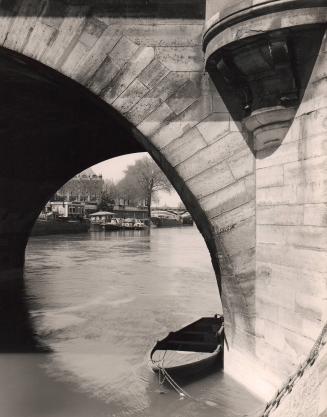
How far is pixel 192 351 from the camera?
10.2 meters

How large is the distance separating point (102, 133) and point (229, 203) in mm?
10902

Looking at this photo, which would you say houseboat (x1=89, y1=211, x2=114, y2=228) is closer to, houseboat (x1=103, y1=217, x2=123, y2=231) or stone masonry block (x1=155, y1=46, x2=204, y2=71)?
houseboat (x1=103, y1=217, x2=123, y2=231)

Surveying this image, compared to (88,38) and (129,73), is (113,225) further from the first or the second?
(129,73)

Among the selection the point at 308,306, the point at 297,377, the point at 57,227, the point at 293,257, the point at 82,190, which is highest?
the point at 82,190

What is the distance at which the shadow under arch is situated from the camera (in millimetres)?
8531

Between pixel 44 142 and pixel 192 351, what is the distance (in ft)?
35.5

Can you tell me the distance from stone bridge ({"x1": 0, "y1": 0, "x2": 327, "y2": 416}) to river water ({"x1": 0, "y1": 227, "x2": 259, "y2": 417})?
1.40 metres

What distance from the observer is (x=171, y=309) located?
16.1m

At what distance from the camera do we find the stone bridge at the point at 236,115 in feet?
20.5

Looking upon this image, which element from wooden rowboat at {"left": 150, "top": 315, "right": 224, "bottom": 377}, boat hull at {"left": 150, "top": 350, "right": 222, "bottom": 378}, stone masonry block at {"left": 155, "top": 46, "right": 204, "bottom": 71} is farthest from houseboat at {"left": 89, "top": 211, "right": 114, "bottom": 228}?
stone masonry block at {"left": 155, "top": 46, "right": 204, "bottom": 71}

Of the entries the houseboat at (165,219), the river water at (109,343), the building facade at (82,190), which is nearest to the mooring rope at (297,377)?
the river water at (109,343)

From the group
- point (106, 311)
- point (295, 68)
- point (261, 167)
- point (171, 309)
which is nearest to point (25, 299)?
point (106, 311)

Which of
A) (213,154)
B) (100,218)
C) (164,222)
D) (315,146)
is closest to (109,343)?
(213,154)

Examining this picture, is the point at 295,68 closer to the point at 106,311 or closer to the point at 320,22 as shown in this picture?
the point at 320,22
